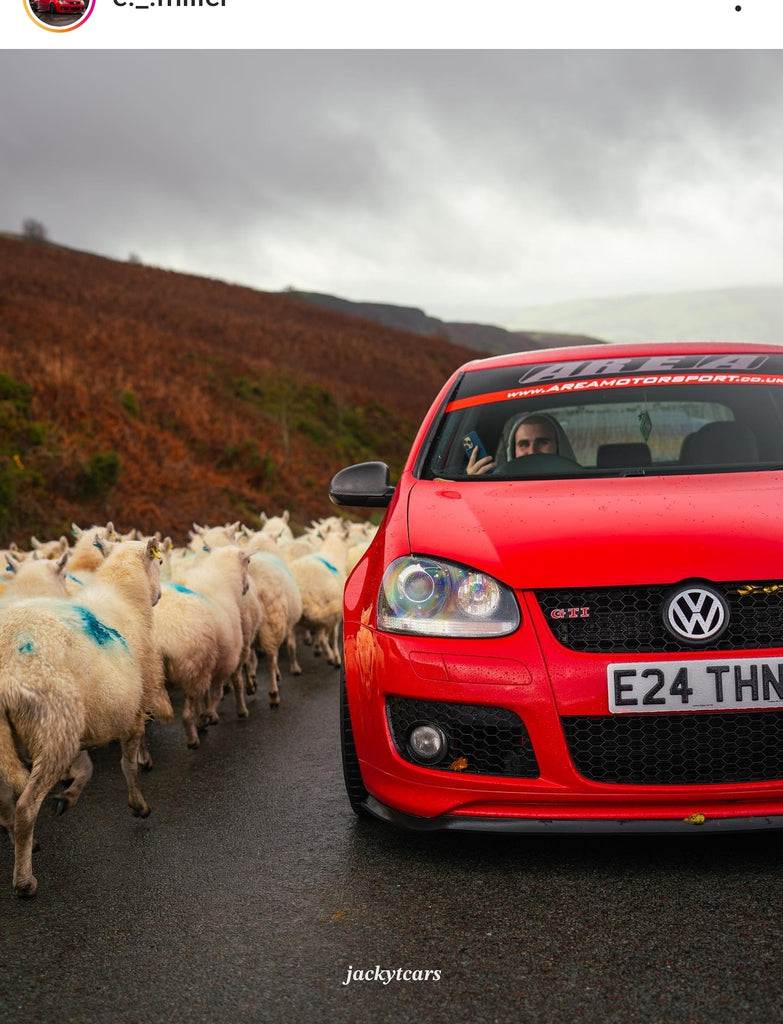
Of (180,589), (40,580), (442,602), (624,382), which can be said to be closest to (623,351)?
(624,382)

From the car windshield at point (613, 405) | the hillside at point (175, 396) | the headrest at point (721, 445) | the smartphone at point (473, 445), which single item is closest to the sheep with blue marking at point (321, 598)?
the car windshield at point (613, 405)

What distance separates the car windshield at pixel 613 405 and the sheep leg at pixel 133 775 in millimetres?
1858

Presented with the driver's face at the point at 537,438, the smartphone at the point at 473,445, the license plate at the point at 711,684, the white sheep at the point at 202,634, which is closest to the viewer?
the license plate at the point at 711,684

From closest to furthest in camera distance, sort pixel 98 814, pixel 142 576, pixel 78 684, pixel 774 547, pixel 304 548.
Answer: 1. pixel 774 547
2. pixel 78 684
3. pixel 98 814
4. pixel 142 576
5. pixel 304 548

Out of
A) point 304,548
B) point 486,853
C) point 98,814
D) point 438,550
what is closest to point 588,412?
point 438,550

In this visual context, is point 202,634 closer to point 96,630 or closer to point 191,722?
point 191,722

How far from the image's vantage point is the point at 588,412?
6312 millimetres

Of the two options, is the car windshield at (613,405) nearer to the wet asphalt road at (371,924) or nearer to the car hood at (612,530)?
the car hood at (612,530)

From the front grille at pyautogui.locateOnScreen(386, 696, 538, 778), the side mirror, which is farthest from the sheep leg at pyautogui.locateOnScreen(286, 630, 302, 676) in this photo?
the front grille at pyautogui.locateOnScreen(386, 696, 538, 778)

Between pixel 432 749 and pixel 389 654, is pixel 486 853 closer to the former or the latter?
pixel 432 749

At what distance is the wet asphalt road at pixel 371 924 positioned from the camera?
2.85 meters

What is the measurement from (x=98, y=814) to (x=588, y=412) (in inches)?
138

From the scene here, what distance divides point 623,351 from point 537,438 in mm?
718

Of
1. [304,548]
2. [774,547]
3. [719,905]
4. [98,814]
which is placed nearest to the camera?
[719,905]
